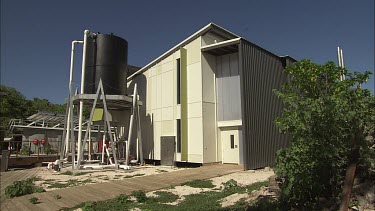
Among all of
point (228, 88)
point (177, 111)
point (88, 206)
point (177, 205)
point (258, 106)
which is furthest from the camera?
point (177, 111)

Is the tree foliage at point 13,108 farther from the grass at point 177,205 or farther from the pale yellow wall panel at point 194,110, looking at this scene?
the grass at point 177,205

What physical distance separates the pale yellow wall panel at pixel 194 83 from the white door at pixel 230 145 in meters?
2.82

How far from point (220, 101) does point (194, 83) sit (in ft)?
6.69

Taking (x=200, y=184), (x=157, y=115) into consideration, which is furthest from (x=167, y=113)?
(x=200, y=184)

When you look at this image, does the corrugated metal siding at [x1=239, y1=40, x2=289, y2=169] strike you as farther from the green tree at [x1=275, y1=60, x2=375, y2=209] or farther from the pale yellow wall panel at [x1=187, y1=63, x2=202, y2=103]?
the green tree at [x1=275, y1=60, x2=375, y2=209]

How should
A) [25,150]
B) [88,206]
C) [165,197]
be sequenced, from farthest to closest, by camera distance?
[25,150], [165,197], [88,206]

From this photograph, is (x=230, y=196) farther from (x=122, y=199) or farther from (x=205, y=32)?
(x=205, y=32)

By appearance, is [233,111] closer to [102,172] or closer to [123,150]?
[102,172]

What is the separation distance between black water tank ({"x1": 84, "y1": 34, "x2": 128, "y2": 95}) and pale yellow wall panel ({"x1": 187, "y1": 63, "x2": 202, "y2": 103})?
463 cm

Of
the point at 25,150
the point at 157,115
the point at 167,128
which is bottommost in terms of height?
the point at 25,150

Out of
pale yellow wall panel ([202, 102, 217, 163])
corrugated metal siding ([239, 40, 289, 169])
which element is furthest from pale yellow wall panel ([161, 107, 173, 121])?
corrugated metal siding ([239, 40, 289, 169])

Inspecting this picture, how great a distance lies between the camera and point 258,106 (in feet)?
57.3

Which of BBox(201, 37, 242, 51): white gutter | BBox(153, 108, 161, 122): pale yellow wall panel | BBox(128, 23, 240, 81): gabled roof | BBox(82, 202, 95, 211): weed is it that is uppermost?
BBox(128, 23, 240, 81): gabled roof

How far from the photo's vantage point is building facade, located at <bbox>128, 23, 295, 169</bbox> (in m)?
17.0
